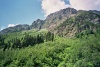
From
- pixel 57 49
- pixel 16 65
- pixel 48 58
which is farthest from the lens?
pixel 57 49

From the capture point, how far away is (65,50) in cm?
14638

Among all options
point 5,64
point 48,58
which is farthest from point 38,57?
point 5,64

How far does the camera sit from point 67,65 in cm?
11850

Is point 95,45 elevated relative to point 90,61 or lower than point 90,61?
elevated

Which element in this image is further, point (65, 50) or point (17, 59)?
point (65, 50)

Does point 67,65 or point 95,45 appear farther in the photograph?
point 95,45

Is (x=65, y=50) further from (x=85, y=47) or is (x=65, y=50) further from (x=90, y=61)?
(x=90, y=61)

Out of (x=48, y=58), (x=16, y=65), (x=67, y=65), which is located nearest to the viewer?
(x=16, y=65)

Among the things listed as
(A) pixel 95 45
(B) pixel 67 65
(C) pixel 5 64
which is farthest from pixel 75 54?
(C) pixel 5 64

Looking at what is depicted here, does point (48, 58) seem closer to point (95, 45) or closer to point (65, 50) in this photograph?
point (65, 50)

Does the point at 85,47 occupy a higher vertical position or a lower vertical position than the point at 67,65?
higher

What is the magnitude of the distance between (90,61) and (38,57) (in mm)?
36542

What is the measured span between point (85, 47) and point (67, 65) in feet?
82.1

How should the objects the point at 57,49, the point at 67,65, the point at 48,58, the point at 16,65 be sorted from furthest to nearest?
the point at 57,49 < the point at 48,58 < the point at 67,65 < the point at 16,65
